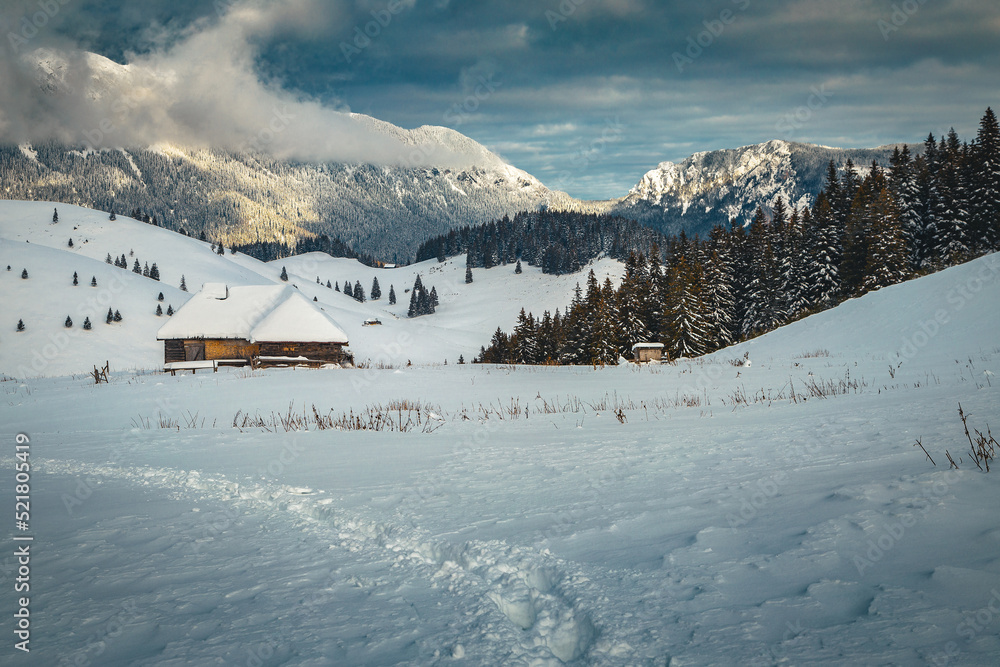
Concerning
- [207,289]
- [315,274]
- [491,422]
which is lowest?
[491,422]

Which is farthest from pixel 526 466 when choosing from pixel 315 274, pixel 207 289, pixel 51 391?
pixel 315 274

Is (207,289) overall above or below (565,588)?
above

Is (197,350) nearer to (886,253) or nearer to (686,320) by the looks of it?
(686,320)

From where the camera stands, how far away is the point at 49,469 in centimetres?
631

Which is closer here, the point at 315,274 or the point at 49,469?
the point at 49,469

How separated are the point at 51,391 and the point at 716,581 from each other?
23.3m

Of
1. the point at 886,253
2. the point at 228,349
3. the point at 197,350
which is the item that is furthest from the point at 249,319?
the point at 886,253

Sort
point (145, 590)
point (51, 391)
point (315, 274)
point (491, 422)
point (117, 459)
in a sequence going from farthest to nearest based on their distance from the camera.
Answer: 1. point (315, 274)
2. point (51, 391)
3. point (491, 422)
4. point (117, 459)
5. point (145, 590)

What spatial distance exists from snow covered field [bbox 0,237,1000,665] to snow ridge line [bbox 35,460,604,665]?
0.01 meters

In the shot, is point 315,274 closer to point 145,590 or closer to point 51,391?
point 51,391

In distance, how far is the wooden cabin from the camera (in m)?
38.7

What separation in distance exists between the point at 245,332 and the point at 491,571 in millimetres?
40489

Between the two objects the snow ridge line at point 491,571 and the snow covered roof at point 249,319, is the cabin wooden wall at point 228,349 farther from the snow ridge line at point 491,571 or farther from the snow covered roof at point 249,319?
the snow ridge line at point 491,571

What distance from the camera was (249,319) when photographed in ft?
130
